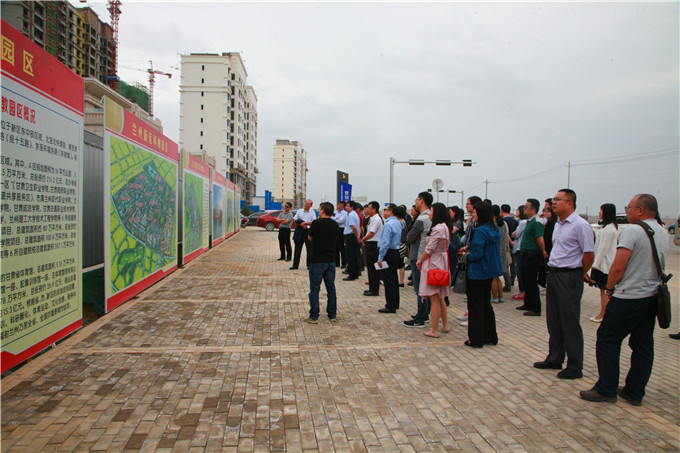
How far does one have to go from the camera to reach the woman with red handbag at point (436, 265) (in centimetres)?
529

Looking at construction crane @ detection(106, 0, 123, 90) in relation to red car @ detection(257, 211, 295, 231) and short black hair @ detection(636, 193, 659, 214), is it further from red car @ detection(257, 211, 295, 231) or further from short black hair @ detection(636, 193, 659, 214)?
short black hair @ detection(636, 193, 659, 214)

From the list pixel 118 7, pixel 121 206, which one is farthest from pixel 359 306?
pixel 118 7

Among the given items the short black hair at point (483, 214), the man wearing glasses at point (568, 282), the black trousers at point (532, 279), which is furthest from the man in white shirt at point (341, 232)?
the man wearing glasses at point (568, 282)

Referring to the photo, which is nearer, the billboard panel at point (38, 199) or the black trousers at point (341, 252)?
the billboard panel at point (38, 199)

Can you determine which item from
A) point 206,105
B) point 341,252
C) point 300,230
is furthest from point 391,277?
point 206,105

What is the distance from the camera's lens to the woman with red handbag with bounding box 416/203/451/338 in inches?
208

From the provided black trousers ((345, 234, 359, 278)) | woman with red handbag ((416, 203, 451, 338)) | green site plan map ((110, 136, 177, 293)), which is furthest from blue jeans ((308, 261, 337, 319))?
black trousers ((345, 234, 359, 278))

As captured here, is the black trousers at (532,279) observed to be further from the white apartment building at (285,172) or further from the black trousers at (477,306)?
the white apartment building at (285,172)

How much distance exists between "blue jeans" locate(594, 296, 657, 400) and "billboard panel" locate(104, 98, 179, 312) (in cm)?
633

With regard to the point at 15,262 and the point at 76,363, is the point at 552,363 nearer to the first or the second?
the point at 76,363

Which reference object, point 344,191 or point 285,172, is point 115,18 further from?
point 344,191

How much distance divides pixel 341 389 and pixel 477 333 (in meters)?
2.12

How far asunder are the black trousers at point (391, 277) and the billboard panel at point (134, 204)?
4.27 meters

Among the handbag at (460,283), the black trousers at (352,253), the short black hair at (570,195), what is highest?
the short black hair at (570,195)
